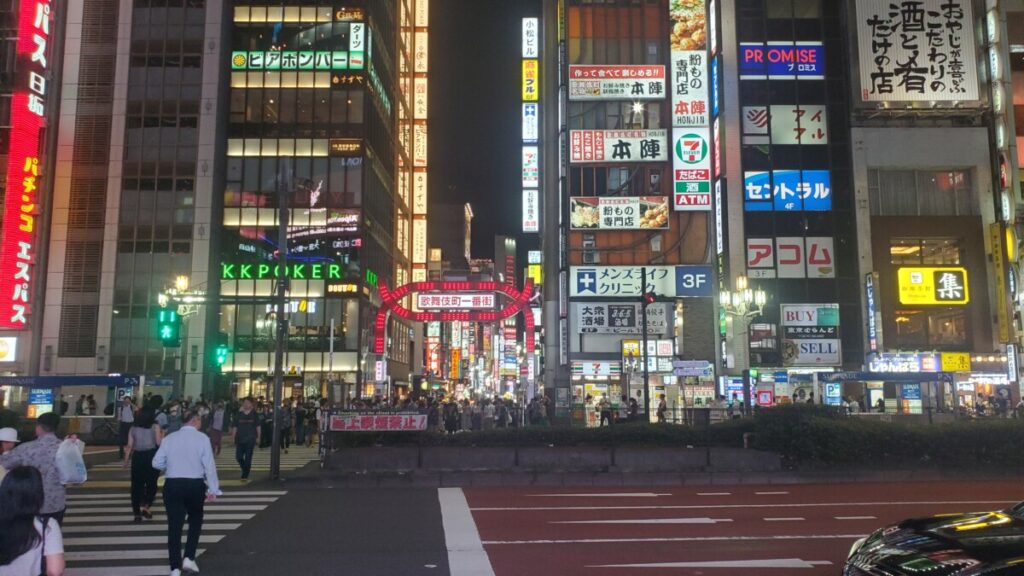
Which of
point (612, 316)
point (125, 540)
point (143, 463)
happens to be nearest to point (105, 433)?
point (143, 463)

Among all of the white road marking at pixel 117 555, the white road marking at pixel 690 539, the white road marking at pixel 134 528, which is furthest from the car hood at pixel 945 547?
the white road marking at pixel 134 528

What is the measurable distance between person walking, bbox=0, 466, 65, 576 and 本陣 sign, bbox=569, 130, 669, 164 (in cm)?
4574

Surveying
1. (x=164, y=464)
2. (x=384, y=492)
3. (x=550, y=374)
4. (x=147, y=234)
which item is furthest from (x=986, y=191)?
(x=147, y=234)

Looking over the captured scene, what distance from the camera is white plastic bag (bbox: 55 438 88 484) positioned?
8.10 m

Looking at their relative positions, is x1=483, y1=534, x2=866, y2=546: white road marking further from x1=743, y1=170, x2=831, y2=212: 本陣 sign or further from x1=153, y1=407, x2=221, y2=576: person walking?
x1=743, y1=170, x2=831, y2=212: 本陣 sign

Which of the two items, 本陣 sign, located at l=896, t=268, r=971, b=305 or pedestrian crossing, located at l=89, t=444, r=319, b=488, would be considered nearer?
pedestrian crossing, located at l=89, t=444, r=319, b=488

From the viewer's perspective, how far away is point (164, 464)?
356 inches

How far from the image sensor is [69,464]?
8.29m

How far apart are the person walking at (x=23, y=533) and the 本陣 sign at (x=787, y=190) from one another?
42.7 m

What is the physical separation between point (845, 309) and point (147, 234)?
140 ft

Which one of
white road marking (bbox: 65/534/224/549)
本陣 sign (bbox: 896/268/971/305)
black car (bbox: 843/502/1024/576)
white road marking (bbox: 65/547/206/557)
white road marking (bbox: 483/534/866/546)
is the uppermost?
本陣 sign (bbox: 896/268/971/305)

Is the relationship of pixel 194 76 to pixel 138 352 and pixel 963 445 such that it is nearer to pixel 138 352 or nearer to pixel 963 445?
pixel 138 352

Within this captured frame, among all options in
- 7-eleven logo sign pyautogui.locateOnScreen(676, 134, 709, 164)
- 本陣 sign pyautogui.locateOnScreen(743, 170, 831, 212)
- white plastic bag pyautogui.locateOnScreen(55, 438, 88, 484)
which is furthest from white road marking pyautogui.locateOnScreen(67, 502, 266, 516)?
7-eleven logo sign pyautogui.locateOnScreen(676, 134, 709, 164)

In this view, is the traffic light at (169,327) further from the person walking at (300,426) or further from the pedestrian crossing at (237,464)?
the person walking at (300,426)
